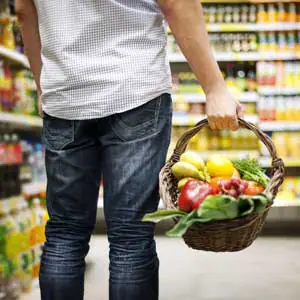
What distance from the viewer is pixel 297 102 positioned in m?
4.71

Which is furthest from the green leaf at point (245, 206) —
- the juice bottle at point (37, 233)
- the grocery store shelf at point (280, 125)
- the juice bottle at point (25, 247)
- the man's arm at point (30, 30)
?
the grocery store shelf at point (280, 125)

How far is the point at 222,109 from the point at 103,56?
0.33 meters

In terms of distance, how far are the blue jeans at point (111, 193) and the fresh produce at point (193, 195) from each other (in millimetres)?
93

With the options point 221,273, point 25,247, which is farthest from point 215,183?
point 221,273

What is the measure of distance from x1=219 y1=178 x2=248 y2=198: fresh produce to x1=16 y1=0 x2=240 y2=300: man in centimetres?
17

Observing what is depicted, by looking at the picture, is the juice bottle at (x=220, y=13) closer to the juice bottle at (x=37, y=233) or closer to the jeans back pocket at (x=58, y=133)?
the juice bottle at (x=37, y=233)

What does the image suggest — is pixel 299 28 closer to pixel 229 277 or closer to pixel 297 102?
pixel 297 102

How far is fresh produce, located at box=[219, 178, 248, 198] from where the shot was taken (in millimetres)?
1360

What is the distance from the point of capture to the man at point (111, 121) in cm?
139

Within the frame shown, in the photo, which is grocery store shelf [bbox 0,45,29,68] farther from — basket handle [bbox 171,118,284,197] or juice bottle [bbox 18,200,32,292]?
basket handle [bbox 171,118,284,197]

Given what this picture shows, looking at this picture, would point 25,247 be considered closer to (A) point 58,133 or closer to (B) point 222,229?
(A) point 58,133

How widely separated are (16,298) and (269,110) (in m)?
2.85

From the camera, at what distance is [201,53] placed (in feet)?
4.82

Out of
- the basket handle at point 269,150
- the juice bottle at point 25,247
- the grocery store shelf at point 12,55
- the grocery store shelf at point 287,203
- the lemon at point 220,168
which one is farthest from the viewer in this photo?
the grocery store shelf at point 287,203
